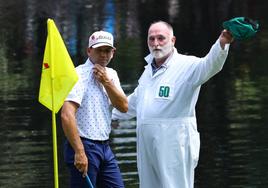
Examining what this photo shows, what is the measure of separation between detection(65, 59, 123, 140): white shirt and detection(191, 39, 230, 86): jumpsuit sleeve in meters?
0.80

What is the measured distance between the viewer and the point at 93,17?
2588 centimetres

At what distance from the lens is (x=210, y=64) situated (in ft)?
23.6

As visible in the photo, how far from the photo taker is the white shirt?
7719 millimetres

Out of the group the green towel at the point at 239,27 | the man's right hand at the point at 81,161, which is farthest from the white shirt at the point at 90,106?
the green towel at the point at 239,27

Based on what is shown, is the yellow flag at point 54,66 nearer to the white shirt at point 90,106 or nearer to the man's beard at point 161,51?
the white shirt at point 90,106

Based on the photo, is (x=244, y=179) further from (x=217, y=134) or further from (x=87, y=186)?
(x=87, y=186)

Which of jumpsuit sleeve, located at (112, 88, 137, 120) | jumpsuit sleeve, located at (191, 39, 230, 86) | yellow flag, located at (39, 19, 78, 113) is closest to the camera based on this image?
jumpsuit sleeve, located at (191, 39, 230, 86)

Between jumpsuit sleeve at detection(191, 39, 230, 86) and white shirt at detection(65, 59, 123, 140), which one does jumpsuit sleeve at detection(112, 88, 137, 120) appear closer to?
white shirt at detection(65, 59, 123, 140)

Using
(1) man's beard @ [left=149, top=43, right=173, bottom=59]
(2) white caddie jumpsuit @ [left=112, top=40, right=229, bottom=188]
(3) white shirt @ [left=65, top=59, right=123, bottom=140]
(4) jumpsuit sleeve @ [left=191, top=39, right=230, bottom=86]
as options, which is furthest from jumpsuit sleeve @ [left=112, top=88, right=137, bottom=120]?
(4) jumpsuit sleeve @ [left=191, top=39, right=230, bottom=86]

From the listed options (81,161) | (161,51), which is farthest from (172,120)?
(81,161)

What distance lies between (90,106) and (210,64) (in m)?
1.13

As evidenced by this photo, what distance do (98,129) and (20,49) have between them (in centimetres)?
1371

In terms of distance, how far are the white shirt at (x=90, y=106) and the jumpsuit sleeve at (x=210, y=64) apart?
0.80 m

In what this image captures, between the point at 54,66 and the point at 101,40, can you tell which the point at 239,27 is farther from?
the point at 54,66
